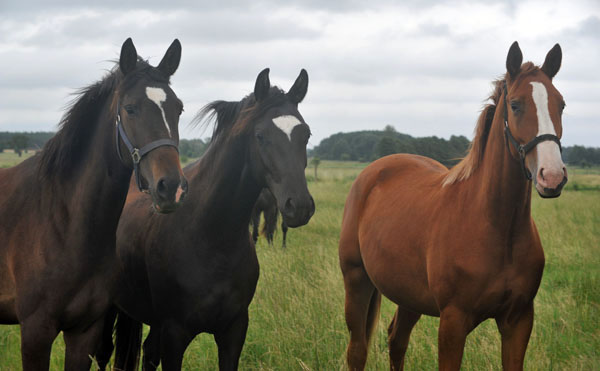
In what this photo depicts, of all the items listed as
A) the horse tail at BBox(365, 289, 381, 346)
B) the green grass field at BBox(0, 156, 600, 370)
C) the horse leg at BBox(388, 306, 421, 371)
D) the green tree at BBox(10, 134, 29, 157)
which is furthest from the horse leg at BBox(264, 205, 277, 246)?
the horse leg at BBox(388, 306, 421, 371)

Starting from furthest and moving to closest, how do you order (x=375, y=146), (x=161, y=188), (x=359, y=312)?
(x=375, y=146) < (x=359, y=312) < (x=161, y=188)

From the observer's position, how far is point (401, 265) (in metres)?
3.45

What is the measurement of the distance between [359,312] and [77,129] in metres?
2.57

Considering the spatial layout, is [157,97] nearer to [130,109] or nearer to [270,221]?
[130,109]

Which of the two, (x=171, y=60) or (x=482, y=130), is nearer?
(x=171, y=60)

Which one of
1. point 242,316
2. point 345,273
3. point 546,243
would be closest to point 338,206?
point 546,243

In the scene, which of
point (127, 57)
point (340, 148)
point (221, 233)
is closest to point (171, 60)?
point (127, 57)

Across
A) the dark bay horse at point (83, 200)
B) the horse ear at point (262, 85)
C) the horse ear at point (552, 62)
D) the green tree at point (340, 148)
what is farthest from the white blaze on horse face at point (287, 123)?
the green tree at point (340, 148)

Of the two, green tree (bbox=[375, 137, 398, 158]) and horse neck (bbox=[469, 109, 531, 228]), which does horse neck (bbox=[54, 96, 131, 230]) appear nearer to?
horse neck (bbox=[469, 109, 531, 228])

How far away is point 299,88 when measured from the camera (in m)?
3.29

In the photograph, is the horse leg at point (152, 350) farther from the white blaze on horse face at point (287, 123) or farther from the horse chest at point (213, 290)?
the white blaze on horse face at point (287, 123)

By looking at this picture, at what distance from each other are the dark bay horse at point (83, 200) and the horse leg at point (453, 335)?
1652 mm

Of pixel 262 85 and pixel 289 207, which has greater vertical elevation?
pixel 262 85

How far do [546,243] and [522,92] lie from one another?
23.6ft
